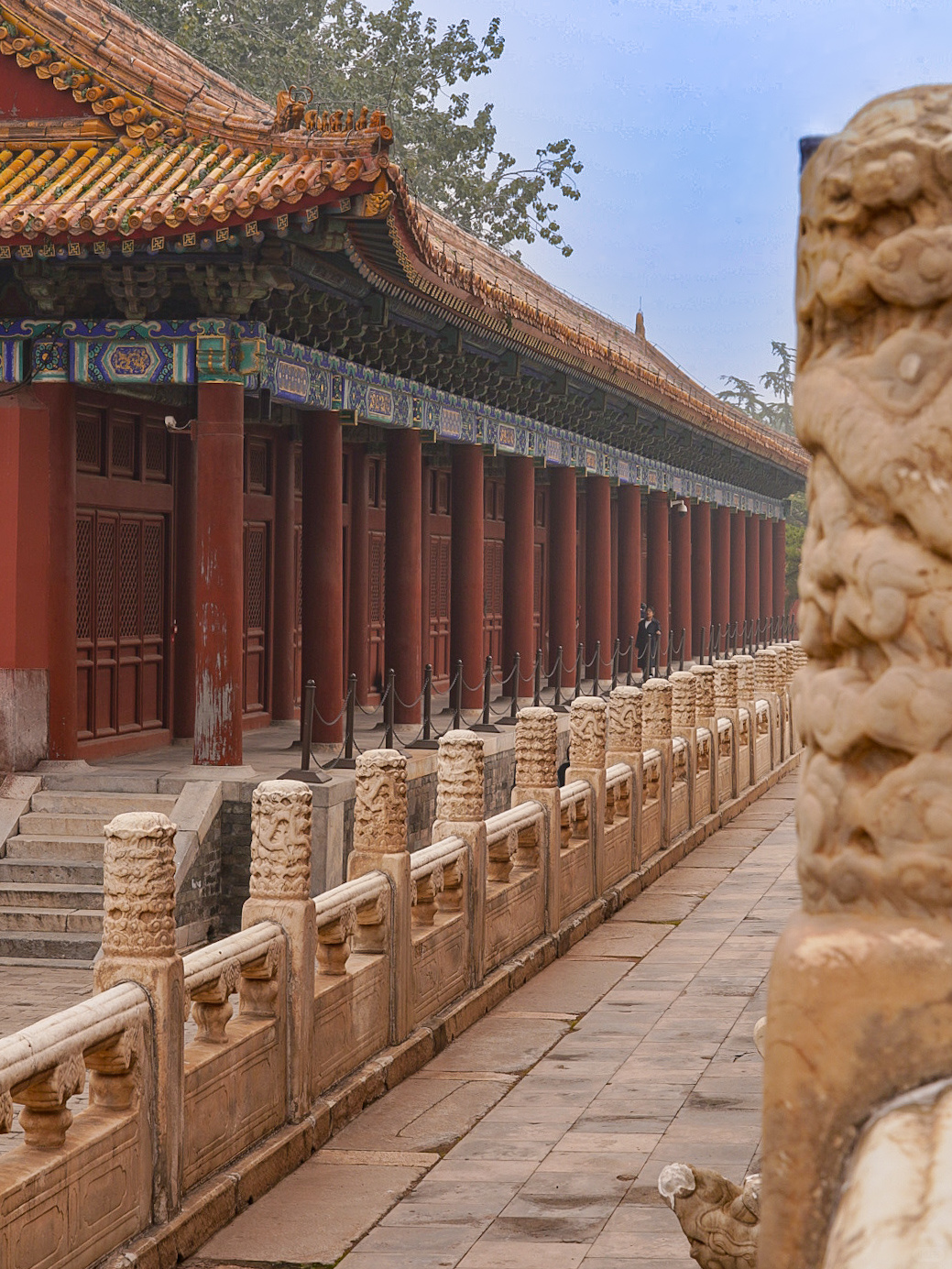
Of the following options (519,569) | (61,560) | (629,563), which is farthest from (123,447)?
(629,563)

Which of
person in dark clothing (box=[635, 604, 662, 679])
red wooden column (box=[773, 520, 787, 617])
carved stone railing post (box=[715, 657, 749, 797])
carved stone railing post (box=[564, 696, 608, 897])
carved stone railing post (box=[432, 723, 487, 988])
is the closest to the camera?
carved stone railing post (box=[432, 723, 487, 988])

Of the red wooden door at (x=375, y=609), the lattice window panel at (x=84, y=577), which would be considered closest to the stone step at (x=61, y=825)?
the lattice window panel at (x=84, y=577)

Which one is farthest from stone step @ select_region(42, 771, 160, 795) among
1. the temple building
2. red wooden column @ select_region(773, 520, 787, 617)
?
red wooden column @ select_region(773, 520, 787, 617)

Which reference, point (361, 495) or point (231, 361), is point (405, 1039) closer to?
point (231, 361)

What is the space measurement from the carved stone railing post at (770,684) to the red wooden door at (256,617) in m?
6.46

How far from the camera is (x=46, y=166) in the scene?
1216 cm

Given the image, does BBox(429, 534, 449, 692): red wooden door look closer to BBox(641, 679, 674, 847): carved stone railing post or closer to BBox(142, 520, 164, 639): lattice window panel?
BBox(142, 520, 164, 639): lattice window panel

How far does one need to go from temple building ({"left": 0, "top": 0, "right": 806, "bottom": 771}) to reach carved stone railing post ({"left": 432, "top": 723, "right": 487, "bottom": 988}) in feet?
12.2

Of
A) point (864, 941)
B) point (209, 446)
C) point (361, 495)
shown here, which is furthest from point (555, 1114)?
point (361, 495)

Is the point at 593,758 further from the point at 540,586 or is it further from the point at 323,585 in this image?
the point at 540,586

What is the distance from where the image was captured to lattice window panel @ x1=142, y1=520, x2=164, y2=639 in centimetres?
1382

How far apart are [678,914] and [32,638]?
464 centimetres

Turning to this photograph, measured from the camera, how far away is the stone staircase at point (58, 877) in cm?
1069

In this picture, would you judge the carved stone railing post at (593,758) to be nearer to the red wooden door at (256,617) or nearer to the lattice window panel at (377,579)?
the red wooden door at (256,617)
